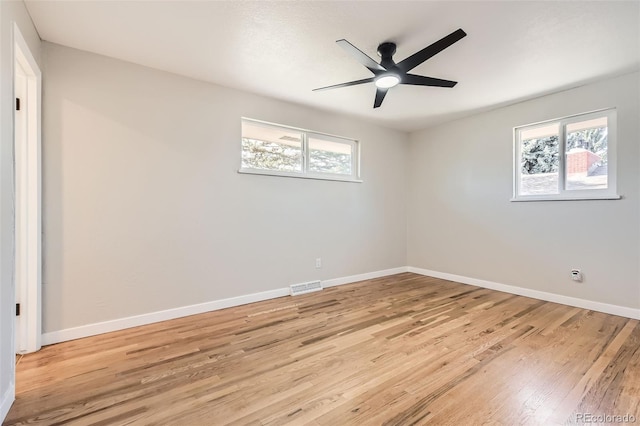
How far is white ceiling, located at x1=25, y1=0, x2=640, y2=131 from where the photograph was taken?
6.39ft

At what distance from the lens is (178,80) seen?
2883 mm

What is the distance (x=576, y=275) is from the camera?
3193mm

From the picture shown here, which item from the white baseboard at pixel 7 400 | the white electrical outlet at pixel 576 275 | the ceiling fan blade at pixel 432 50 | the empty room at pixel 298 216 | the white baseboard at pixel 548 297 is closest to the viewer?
the white baseboard at pixel 7 400

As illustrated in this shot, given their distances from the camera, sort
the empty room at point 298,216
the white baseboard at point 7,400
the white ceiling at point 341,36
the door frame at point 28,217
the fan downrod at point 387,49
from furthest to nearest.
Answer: the fan downrod at point 387,49, the door frame at point 28,217, the white ceiling at point 341,36, the empty room at point 298,216, the white baseboard at point 7,400

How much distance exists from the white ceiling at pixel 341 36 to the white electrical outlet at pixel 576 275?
2.16m

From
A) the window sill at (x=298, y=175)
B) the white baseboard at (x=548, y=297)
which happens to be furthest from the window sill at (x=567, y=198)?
the window sill at (x=298, y=175)

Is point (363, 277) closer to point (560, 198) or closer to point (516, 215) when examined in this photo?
point (516, 215)

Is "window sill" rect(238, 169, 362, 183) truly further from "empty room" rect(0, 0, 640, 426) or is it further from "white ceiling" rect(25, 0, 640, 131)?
"white ceiling" rect(25, 0, 640, 131)

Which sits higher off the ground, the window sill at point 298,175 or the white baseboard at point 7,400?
the window sill at point 298,175

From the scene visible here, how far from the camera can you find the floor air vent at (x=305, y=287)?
3.61 m

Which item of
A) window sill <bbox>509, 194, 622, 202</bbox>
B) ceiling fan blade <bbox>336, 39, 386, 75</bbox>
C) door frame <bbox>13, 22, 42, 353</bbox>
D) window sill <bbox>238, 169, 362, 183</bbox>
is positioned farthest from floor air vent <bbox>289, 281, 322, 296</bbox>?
window sill <bbox>509, 194, 622, 202</bbox>

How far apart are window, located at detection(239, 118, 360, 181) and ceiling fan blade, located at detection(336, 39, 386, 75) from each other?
1.68m

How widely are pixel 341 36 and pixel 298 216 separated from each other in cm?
216

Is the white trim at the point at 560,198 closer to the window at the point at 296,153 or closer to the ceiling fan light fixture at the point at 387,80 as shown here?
the window at the point at 296,153
